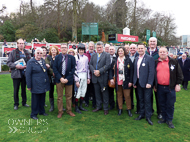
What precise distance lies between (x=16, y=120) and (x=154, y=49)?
430 cm

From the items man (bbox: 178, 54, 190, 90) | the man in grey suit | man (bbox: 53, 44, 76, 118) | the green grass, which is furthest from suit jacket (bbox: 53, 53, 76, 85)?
man (bbox: 178, 54, 190, 90)

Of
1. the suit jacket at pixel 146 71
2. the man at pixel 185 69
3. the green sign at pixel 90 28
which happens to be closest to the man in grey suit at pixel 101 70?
the suit jacket at pixel 146 71

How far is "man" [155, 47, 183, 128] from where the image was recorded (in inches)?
139

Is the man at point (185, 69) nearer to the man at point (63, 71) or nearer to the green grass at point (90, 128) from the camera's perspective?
the green grass at point (90, 128)

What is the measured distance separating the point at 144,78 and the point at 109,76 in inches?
42.2

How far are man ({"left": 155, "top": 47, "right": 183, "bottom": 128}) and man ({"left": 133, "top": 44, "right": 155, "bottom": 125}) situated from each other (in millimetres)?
198

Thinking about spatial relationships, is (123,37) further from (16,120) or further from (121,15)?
(16,120)

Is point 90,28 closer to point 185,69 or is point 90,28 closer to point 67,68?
point 185,69

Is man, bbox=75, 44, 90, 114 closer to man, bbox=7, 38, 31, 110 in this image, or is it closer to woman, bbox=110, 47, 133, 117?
woman, bbox=110, 47, 133, 117

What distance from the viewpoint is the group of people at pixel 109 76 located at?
144 inches

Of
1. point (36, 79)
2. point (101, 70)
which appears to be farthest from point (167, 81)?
point (36, 79)

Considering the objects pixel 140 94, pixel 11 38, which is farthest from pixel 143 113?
pixel 11 38

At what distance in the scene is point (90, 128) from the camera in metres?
3.55

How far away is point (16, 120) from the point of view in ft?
12.8
